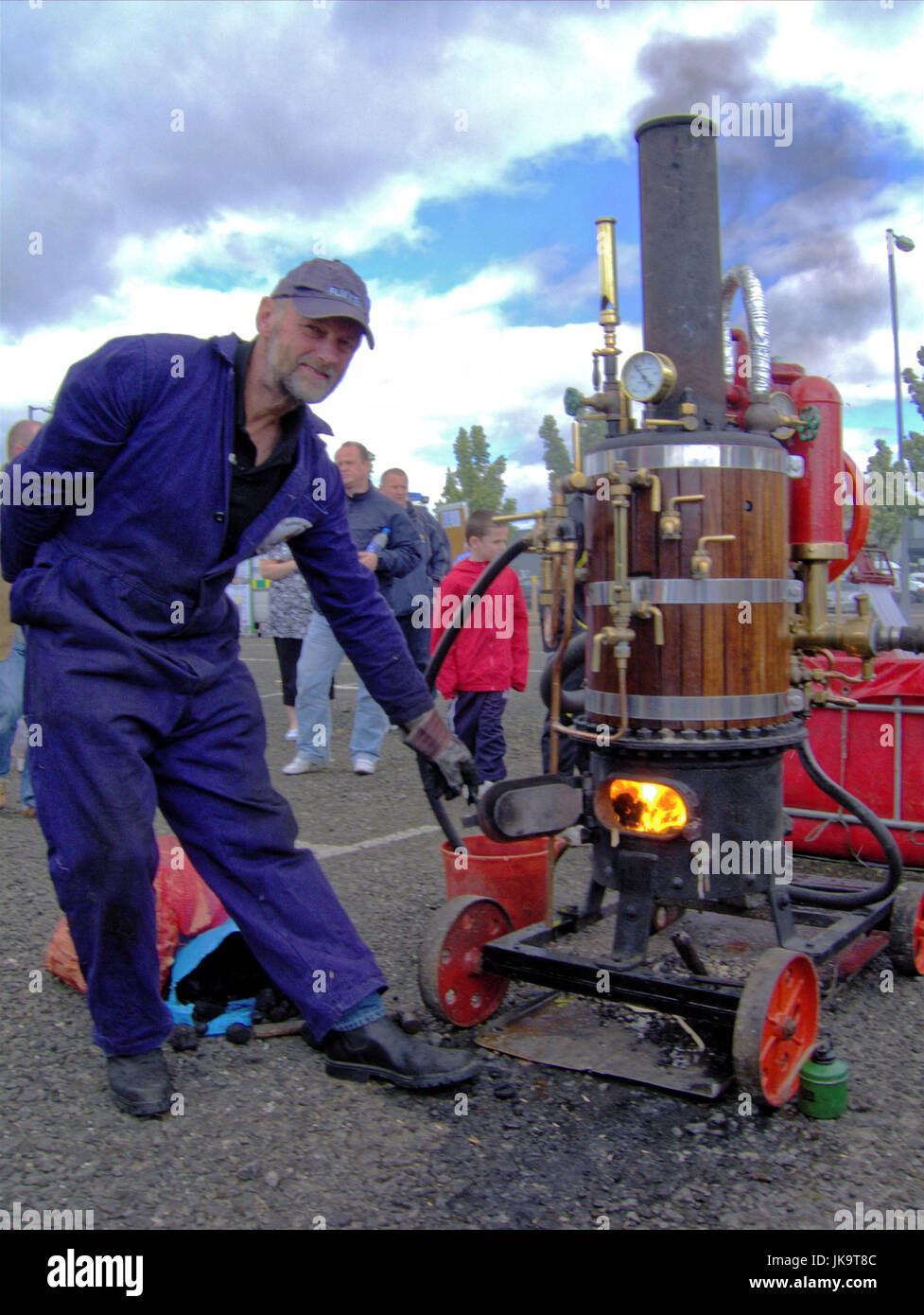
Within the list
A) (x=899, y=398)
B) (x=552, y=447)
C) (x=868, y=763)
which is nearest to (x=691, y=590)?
(x=868, y=763)

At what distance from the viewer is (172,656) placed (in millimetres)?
2707

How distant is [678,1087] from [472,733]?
3.36m

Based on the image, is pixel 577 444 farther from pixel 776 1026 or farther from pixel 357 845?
pixel 357 845

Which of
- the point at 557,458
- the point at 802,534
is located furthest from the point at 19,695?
the point at 557,458

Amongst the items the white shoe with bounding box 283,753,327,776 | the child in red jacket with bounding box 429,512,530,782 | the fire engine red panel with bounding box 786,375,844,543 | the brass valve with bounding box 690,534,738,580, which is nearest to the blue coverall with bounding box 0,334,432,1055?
the brass valve with bounding box 690,534,738,580

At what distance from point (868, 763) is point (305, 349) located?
10.7ft

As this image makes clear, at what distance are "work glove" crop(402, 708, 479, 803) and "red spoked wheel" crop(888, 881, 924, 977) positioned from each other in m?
1.55

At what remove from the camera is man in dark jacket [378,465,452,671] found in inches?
298

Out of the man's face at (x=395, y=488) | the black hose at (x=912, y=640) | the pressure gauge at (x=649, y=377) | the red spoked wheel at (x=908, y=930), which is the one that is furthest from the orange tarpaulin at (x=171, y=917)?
the man's face at (x=395, y=488)

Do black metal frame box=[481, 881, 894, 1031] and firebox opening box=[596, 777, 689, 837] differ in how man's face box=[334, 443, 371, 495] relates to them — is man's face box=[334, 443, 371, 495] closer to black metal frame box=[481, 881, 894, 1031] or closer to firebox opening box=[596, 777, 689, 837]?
black metal frame box=[481, 881, 894, 1031]

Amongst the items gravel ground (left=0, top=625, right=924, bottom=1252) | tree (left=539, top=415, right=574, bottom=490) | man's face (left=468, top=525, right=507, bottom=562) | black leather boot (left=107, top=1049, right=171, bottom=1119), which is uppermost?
tree (left=539, top=415, right=574, bottom=490)

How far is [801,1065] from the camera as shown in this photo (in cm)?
273

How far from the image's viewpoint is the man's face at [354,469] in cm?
737
